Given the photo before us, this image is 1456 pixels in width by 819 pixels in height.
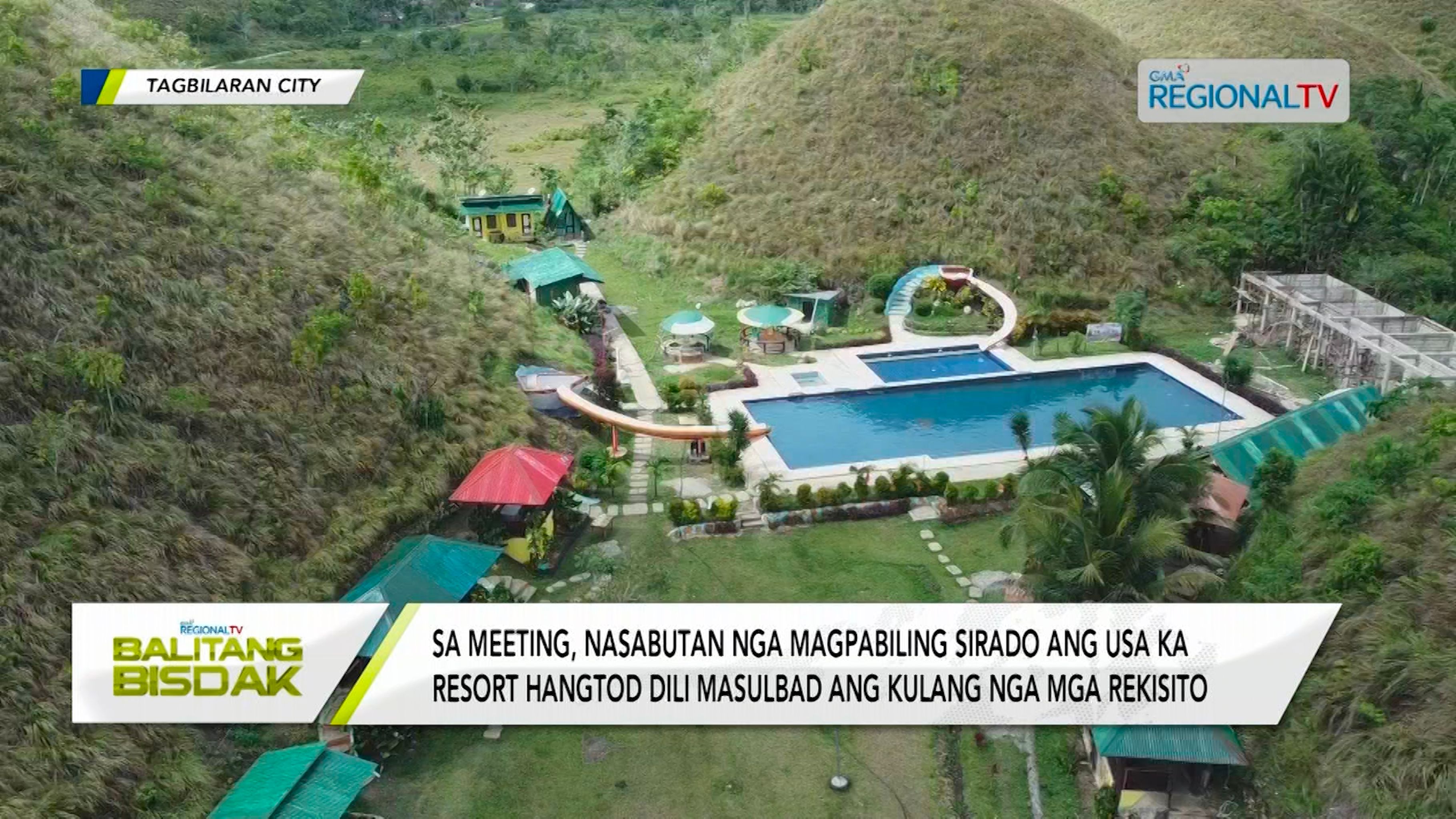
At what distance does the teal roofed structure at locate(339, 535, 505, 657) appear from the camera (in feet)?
59.4

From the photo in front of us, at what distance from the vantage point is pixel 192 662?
15578mm

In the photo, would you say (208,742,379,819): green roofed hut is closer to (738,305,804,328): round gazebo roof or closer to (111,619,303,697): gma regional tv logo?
(111,619,303,697): gma regional tv logo

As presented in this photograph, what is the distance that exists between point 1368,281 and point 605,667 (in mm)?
30417

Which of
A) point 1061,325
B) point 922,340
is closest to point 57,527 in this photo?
point 922,340

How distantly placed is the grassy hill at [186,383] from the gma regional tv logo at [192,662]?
77 cm

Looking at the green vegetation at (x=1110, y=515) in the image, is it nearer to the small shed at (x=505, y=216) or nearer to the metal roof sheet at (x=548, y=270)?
the metal roof sheet at (x=548, y=270)

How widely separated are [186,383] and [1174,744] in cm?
1912

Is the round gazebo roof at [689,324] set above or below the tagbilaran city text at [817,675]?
above

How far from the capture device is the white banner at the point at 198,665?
50.7 ft

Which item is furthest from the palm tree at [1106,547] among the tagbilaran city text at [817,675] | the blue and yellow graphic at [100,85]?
the blue and yellow graphic at [100,85]

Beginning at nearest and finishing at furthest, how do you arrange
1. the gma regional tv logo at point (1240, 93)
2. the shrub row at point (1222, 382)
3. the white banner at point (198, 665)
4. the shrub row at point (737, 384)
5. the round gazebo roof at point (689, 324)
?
the white banner at point (198, 665) < the shrub row at point (1222, 382) < the shrub row at point (737, 384) < the round gazebo roof at point (689, 324) < the gma regional tv logo at point (1240, 93)

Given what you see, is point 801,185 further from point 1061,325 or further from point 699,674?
point 699,674

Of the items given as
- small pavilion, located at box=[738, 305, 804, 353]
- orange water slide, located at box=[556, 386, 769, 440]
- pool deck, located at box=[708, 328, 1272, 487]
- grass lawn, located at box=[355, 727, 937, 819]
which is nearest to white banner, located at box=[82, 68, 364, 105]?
orange water slide, located at box=[556, 386, 769, 440]

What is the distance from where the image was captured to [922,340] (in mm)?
34781
